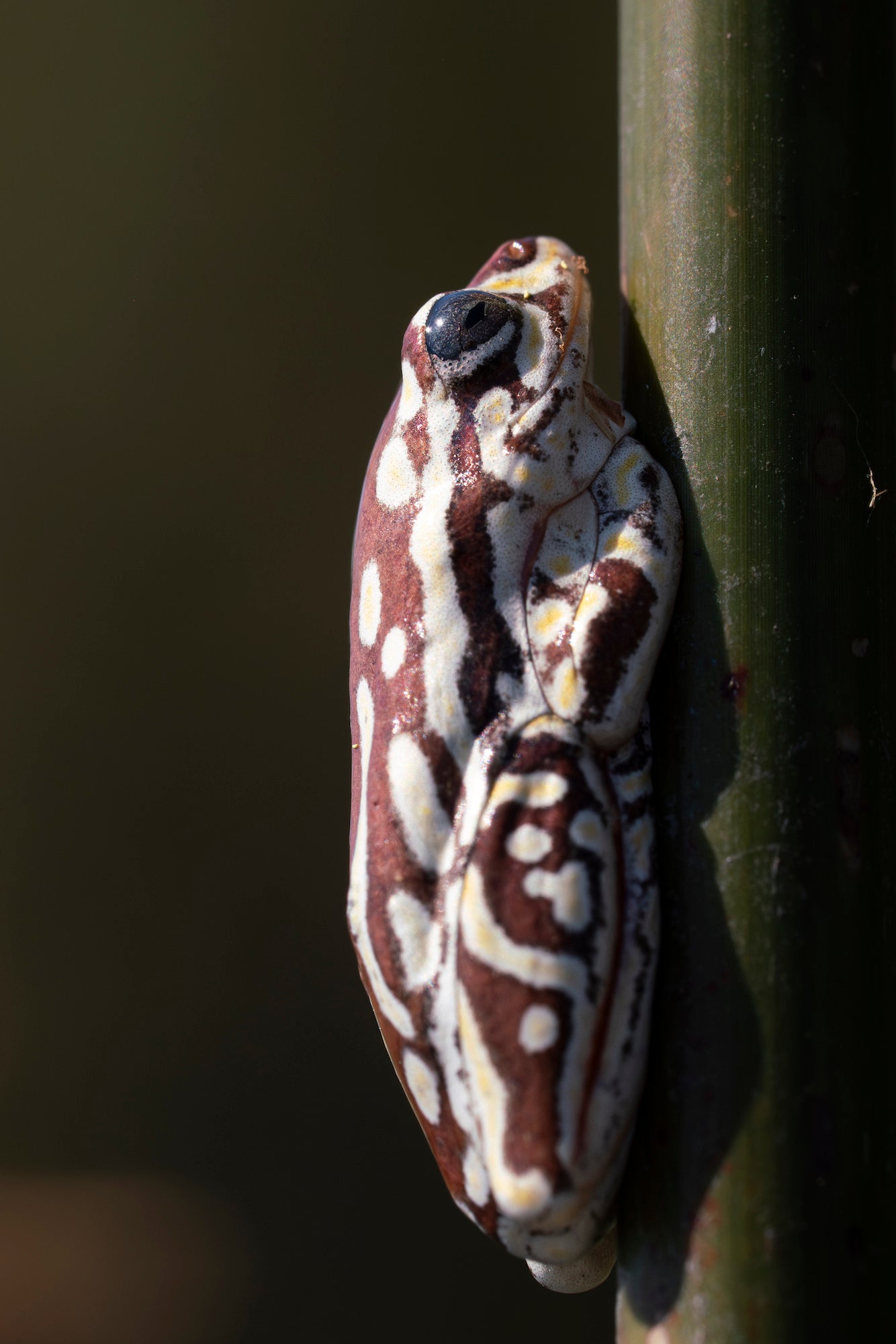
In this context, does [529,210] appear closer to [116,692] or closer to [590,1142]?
[116,692]

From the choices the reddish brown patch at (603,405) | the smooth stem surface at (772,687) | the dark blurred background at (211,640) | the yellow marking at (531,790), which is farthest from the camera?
the dark blurred background at (211,640)

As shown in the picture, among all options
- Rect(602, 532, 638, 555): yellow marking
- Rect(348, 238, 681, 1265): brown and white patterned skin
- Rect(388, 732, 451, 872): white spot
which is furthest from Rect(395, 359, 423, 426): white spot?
Rect(388, 732, 451, 872): white spot

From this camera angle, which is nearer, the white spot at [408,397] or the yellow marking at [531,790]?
the yellow marking at [531,790]

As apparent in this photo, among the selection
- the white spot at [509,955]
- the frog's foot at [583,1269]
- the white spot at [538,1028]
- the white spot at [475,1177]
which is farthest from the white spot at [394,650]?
the frog's foot at [583,1269]

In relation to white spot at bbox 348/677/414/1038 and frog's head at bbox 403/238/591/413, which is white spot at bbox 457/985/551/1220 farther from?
frog's head at bbox 403/238/591/413

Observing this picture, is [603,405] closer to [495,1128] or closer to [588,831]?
[588,831]

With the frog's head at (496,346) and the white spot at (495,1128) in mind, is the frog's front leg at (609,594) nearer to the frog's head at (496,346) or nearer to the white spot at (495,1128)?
the frog's head at (496,346)

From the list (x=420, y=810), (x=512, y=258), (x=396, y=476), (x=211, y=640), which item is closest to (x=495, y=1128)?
(x=420, y=810)
